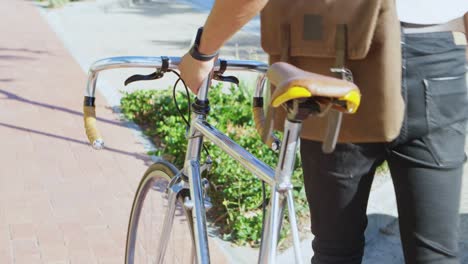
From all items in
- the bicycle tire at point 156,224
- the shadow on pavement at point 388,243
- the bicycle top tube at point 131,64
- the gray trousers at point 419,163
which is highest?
the bicycle top tube at point 131,64

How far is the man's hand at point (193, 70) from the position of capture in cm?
216

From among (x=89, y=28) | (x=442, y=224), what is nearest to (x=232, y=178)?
(x=442, y=224)

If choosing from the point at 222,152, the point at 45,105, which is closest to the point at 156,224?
the point at 222,152

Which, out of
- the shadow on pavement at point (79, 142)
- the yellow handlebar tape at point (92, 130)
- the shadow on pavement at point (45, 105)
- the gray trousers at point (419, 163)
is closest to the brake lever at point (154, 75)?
the yellow handlebar tape at point (92, 130)

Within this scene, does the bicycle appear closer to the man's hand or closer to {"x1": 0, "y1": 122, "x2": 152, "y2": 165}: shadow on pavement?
the man's hand

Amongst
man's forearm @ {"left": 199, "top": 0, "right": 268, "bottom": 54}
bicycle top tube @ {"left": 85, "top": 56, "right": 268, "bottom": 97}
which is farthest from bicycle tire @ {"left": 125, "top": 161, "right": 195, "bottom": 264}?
man's forearm @ {"left": 199, "top": 0, "right": 268, "bottom": 54}

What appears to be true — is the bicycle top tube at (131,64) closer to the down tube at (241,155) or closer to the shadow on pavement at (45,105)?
the down tube at (241,155)

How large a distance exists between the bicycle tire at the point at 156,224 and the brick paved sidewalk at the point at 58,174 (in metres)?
0.98

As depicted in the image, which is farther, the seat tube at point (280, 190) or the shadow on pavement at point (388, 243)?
the shadow on pavement at point (388, 243)

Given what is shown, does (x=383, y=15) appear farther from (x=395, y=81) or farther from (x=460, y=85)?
(x=460, y=85)

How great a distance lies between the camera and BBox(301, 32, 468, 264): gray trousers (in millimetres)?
2027

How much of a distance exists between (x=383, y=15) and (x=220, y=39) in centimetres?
43

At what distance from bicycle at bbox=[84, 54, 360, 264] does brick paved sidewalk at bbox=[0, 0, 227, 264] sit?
1195 mm

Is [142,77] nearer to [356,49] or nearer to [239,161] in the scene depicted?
[239,161]
